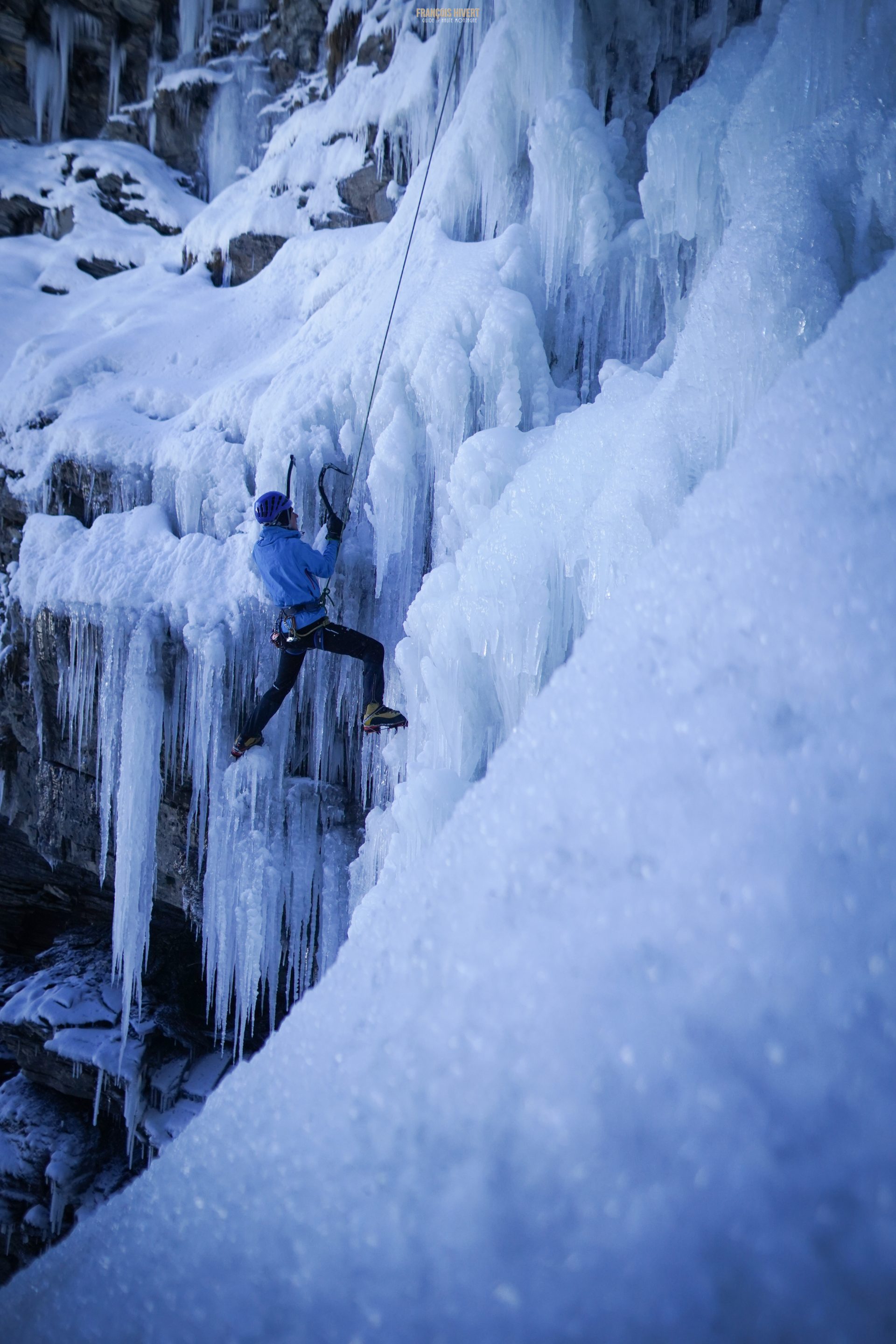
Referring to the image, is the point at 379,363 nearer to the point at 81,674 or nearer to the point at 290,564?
the point at 290,564

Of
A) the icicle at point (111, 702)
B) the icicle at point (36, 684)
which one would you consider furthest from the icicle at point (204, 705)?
the icicle at point (36, 684)

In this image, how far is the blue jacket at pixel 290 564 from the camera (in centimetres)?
329

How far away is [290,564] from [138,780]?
2.22 meters

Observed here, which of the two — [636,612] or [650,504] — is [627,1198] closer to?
[636,612]

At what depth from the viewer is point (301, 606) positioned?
3418 mm

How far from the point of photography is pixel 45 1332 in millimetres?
927

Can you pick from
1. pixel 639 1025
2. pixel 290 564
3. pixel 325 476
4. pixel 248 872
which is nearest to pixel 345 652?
pixel 290 564

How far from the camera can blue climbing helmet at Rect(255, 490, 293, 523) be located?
10.8 feet

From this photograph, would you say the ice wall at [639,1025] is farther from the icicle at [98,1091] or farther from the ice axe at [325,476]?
the icicle at [98,1091]

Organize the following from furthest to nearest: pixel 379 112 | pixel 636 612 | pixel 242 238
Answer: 1. pixel 242 238
2. pixel 379 112
3. pixel 636 612

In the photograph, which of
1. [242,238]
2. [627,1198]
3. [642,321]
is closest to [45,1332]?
[627,1198]

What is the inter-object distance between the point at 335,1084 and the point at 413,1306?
0.83 ft

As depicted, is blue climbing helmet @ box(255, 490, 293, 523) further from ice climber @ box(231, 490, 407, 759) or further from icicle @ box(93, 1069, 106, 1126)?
icicle @ box(93, 1069, 106, 1126)

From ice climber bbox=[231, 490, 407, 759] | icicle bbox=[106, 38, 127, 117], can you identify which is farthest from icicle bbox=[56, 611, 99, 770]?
icicle bbox=[106, 38, 127, 117]
